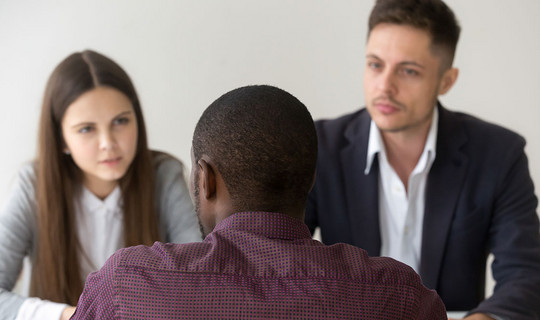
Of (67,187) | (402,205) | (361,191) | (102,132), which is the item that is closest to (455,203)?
(402,205)

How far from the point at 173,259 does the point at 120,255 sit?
0.08 metres

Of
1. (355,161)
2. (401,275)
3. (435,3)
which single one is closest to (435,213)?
(355,161)

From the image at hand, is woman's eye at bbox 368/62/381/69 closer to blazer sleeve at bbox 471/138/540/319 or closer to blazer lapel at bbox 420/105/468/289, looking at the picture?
blazer lapel at bbox 420/105/468/289

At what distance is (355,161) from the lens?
2043 millimetres

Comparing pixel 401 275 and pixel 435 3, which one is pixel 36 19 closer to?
pixel 435 3

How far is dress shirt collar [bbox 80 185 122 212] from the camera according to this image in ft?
6.64

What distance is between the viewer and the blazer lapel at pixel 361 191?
A: 6.48 feet

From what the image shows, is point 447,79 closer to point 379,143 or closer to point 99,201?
point 379,143

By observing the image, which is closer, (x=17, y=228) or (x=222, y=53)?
(x=17, y=228)

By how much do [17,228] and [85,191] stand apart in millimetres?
239

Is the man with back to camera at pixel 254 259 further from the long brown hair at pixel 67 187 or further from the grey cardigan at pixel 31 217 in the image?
the long brown hair at pixel 67 187

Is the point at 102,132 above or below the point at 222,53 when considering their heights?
below

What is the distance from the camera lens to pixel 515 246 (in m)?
1.83

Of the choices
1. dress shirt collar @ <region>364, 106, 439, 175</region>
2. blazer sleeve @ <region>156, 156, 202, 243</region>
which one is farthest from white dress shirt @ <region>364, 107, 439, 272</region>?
blazer sleeve @ <region>156, 156, 202, 243</region>
